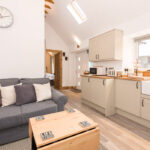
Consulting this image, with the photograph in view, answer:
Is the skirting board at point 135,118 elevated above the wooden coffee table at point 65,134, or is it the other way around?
the wooden coffee table at point 65,134

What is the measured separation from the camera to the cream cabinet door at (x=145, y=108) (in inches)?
76.1

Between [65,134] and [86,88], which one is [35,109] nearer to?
[65,134]

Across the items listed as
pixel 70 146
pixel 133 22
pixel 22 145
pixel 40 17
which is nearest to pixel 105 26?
Result: pixel 133 22

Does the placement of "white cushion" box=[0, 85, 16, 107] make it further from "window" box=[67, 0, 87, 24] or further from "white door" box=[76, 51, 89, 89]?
"white door" box=[76, 51, 89, 89]

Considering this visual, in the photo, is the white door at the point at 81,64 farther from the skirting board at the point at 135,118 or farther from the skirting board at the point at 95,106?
the skirting board at the point at 135,118

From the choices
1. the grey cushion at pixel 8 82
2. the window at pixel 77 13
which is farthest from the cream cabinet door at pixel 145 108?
the window at pixel 77 13

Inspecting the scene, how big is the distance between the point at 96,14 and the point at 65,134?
3.07 meters

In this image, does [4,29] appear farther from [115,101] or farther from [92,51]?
[115,101]

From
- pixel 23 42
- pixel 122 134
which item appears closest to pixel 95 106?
pixel 122 134

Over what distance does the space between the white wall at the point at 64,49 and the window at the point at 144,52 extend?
136 inches

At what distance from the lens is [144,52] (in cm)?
270

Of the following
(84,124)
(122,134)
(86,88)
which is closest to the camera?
(84,124)

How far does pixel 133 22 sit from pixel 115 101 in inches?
76.5

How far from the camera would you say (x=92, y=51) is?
333cm
